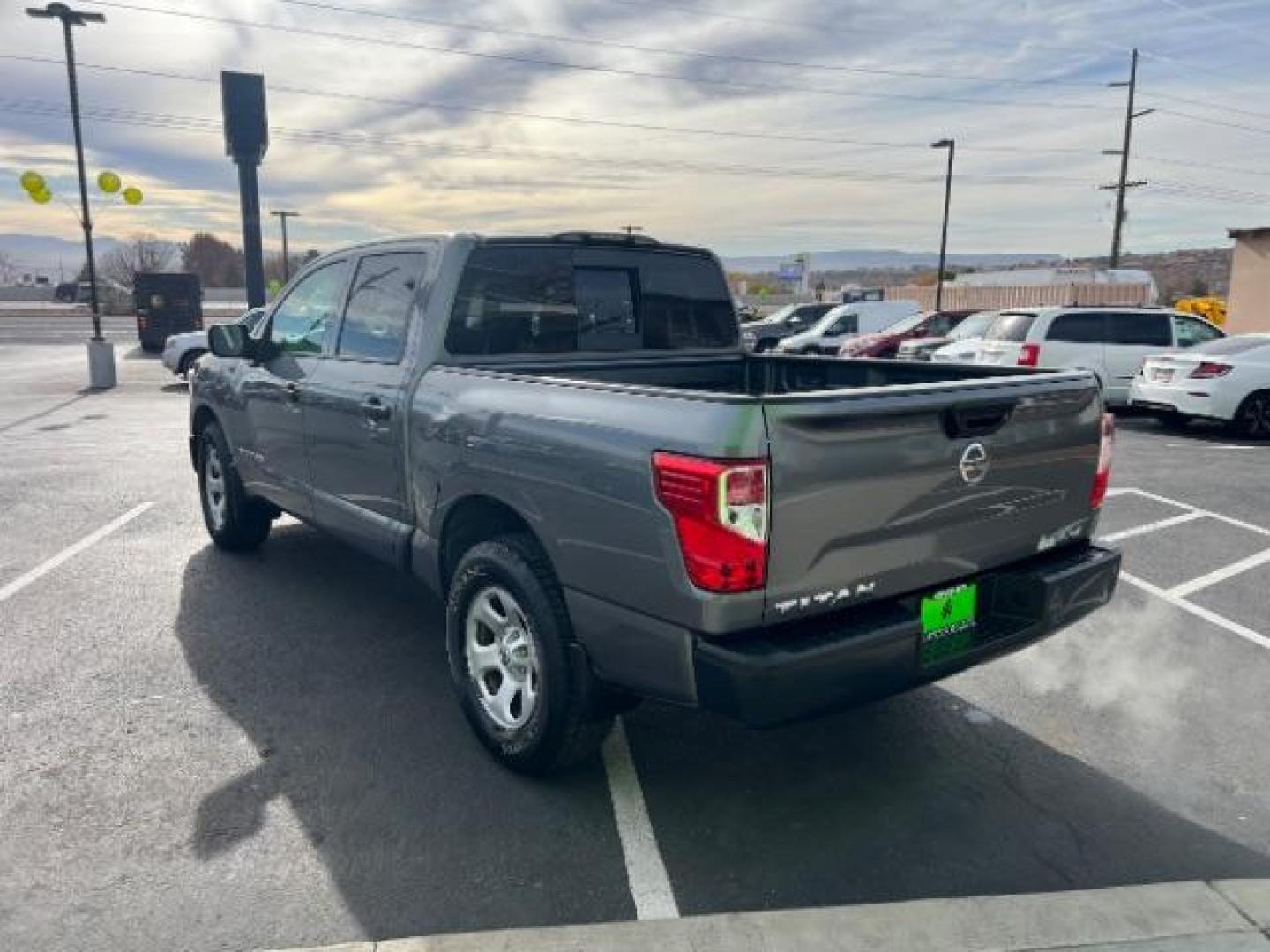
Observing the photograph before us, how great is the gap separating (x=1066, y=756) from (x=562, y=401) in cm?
240

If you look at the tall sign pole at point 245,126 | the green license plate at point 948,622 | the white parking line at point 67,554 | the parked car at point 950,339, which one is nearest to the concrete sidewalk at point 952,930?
the green license plate at point 948,622

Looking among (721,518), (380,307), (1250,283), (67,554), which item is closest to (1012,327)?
(380,307)

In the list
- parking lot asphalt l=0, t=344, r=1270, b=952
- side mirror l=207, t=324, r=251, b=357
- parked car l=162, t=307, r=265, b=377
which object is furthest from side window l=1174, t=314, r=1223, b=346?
parked car l=162, t=307, r=265, b=377

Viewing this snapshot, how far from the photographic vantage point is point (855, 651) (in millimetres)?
2654

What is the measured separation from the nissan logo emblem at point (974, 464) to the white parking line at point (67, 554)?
5.25 meters

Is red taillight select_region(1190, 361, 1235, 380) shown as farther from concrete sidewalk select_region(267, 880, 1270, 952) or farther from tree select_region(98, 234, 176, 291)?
tree select_region(98, 234, 176, 291)

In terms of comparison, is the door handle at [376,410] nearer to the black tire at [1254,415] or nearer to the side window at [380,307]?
the side window at [380,307]

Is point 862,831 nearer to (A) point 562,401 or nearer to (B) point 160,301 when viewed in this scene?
(A) point 562,401

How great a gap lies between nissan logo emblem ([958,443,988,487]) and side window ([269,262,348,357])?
3194mm

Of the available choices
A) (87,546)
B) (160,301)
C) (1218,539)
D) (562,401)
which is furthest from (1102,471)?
(160,301)

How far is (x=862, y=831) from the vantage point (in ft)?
10.0

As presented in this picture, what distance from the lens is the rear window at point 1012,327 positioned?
13.9 m

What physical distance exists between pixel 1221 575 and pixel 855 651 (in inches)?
178

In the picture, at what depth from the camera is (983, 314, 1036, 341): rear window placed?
45.6 feet
